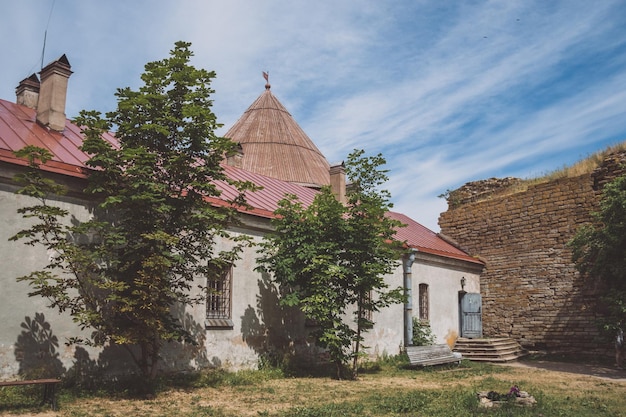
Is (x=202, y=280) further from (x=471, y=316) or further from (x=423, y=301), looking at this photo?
(x=471, y=316)

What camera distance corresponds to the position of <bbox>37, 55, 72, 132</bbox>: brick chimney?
38.7ft

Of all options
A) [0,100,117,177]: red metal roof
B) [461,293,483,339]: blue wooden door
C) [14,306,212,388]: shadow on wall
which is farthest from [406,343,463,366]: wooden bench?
[0,100,117,177]: red metal roof

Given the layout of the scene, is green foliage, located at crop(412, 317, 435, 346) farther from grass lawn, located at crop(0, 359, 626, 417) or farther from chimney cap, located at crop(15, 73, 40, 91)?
chimney cap, located at crop(15, 73, 40, 91)

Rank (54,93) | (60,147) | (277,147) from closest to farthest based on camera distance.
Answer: (60,147)
(54,93)
(277,147)

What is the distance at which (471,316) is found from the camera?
66.3ft

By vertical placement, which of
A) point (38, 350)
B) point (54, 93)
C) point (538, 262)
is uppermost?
point (54, 93)

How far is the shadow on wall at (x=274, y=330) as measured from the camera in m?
13.0

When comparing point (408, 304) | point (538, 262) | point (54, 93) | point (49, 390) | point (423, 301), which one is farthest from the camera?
point (423, 301)

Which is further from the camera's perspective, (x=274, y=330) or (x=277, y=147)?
(x=277, y=147)

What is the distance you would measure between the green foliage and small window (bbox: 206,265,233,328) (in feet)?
25.1

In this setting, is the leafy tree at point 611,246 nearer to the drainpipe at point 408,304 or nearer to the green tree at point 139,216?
the drainpipe at point 408,304

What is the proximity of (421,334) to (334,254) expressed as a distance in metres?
6.74

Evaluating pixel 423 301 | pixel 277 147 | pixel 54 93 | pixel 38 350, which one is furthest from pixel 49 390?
pixel 277 147

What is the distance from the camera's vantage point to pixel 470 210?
2195 centimetres
